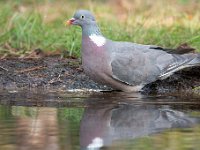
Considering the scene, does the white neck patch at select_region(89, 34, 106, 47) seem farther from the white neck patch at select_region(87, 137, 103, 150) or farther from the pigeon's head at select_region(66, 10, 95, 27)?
the white neck patch at select_region(87, 137, 103, 150)

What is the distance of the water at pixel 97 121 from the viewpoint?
18.5 ft

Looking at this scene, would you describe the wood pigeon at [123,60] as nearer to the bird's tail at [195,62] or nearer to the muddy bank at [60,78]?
the bird's tail at [195,62]

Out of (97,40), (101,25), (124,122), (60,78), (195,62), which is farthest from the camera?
(101,25)

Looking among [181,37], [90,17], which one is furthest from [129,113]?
[181,37]

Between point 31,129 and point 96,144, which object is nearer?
point 96,144

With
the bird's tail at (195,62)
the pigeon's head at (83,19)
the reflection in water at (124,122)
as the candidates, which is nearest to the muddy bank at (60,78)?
the bird's tail at (195,62)

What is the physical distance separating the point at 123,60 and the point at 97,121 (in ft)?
5.65

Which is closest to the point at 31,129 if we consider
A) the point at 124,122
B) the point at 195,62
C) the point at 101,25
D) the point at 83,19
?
the point at 124,122

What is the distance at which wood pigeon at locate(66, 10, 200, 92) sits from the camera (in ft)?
26.2

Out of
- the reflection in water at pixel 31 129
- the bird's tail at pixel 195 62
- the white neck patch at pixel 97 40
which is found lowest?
the reflection in water at pixel 31 129

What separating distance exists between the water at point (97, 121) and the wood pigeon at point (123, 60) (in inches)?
6.9

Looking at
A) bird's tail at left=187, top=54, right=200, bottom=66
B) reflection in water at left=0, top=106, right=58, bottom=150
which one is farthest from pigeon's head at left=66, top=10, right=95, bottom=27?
reflection in water at left=0, top=106, right=58, bottom=150

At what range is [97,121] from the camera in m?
6.55

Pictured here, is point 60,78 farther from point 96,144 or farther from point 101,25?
point 96,144
